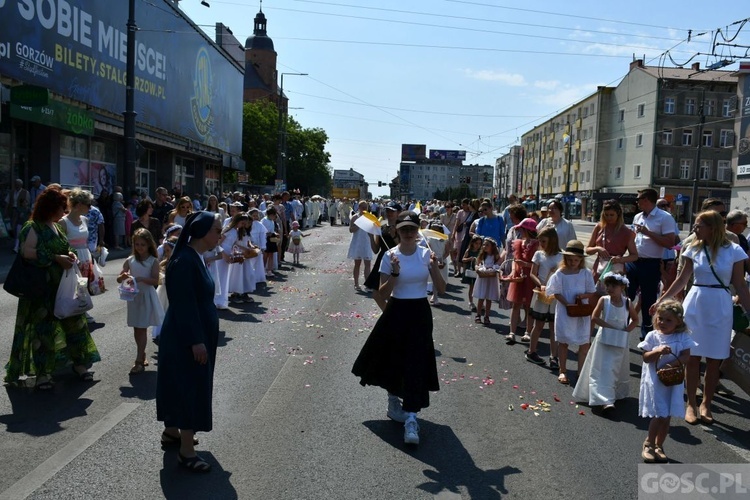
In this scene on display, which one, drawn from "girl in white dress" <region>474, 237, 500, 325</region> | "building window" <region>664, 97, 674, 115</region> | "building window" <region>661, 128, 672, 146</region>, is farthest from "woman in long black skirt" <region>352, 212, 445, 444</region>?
"building window" <region>664, 97, 674, 115</region>

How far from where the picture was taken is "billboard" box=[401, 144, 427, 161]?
498 ft

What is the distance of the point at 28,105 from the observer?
17.3 meters

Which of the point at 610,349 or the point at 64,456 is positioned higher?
the point at 610,349

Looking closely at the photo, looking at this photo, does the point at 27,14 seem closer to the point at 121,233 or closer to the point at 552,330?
the point at 121,233

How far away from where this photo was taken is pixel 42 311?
6.11m

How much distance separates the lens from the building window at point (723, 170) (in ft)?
218

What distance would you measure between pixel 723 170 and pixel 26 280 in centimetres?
7173

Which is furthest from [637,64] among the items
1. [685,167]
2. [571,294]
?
[571,294]

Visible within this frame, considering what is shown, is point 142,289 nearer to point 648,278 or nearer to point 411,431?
point 411,431

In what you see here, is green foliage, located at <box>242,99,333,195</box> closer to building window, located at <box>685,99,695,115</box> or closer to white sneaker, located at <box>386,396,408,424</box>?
building window, located at <box>685,99,695,115</box>

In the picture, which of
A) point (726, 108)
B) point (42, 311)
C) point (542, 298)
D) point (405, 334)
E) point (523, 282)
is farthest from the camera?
point (726, 108)

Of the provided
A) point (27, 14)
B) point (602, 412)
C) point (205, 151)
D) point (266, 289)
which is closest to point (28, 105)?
point (27, 14)

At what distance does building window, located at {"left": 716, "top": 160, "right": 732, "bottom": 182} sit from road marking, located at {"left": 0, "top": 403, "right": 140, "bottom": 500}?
234 ft

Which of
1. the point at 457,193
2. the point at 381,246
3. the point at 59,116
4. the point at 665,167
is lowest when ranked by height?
the point at 381,246
